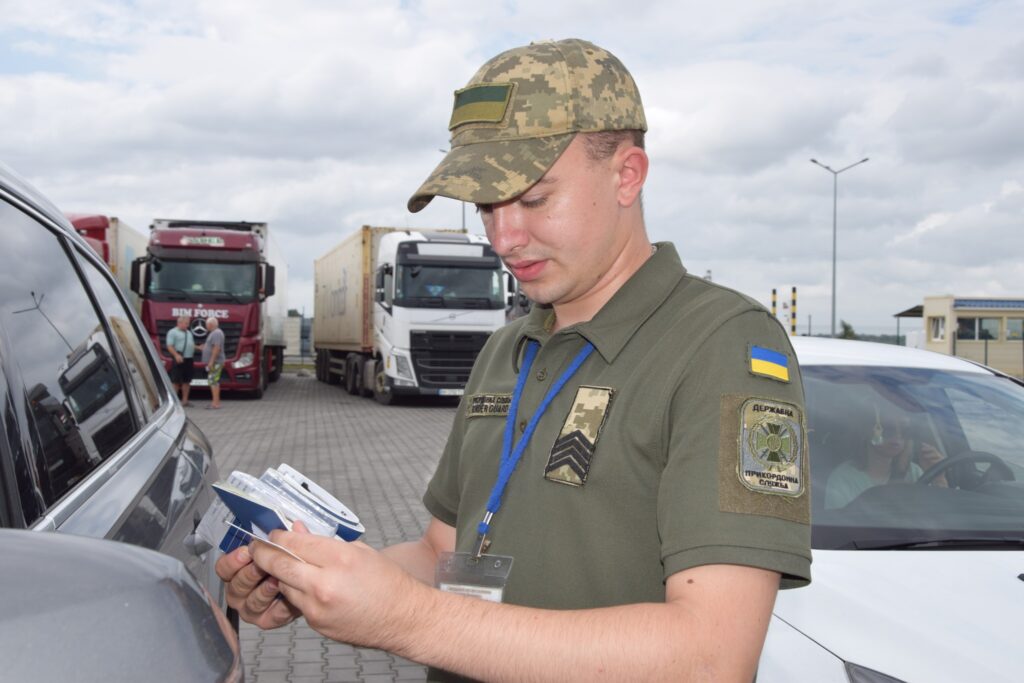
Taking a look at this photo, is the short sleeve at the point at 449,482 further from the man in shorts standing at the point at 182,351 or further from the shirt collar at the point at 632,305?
the man in shorts standing at the point at 182,351

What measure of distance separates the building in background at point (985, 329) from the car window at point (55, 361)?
44.4m

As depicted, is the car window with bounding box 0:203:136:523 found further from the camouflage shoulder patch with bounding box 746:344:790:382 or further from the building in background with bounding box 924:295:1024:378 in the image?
the building in background with bounding box 924:295:1024:378

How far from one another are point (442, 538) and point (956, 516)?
2.01 m

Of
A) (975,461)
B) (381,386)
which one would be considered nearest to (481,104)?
(975,461)

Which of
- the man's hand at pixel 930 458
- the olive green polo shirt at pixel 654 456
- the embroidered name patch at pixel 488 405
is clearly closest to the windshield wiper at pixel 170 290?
the man's hand at pixel 930 458

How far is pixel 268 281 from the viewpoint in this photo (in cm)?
2219

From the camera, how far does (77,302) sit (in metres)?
2.50

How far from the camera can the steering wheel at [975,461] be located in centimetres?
366

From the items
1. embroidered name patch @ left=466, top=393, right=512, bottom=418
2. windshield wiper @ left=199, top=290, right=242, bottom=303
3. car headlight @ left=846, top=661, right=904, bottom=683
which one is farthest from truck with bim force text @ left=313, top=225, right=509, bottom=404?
embroidered name patch @ left=466, top=393, right=512, bottom=418

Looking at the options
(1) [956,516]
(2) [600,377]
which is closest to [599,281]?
(2) [600,377]

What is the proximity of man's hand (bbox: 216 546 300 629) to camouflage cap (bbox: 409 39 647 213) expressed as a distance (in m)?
0.65

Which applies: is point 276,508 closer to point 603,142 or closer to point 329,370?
point 603,142

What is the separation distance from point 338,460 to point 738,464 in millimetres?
11455

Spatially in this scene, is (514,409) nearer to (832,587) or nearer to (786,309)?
(832,587)
